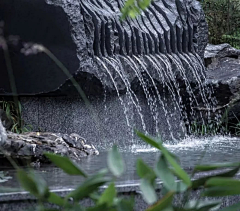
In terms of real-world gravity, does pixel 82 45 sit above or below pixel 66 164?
above

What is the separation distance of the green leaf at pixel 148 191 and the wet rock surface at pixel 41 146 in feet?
9.84

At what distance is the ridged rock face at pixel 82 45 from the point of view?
681 cm

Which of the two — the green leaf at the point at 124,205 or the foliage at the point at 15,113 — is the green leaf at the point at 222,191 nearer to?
the green leaf at the point at 124,205

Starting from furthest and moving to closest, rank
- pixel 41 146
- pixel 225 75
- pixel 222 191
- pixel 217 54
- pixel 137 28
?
pixel 217 54 → pixel 225 75 → pixel 137 28 → pixel 41 146 → pixel 222 191

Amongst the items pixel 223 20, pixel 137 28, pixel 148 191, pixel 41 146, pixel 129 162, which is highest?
pixel 223 20

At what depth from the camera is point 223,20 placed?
1448 centimetres

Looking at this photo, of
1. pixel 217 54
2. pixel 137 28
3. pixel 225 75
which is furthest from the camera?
pixel 217 54

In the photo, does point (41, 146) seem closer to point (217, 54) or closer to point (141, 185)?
point (141, 185)

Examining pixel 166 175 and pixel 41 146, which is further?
pixel 41 146

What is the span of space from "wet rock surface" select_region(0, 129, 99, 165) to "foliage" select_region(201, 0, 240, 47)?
8925 millimetres

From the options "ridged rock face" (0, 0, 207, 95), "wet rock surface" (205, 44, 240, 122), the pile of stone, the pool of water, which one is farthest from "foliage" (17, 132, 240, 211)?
"wet rock surface" (205, 44, 240, 122)

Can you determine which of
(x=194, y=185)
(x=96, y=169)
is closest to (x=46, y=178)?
(x=96, y=169)

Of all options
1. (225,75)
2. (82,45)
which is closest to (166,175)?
(82,45)

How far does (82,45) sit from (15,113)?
3.61ft
